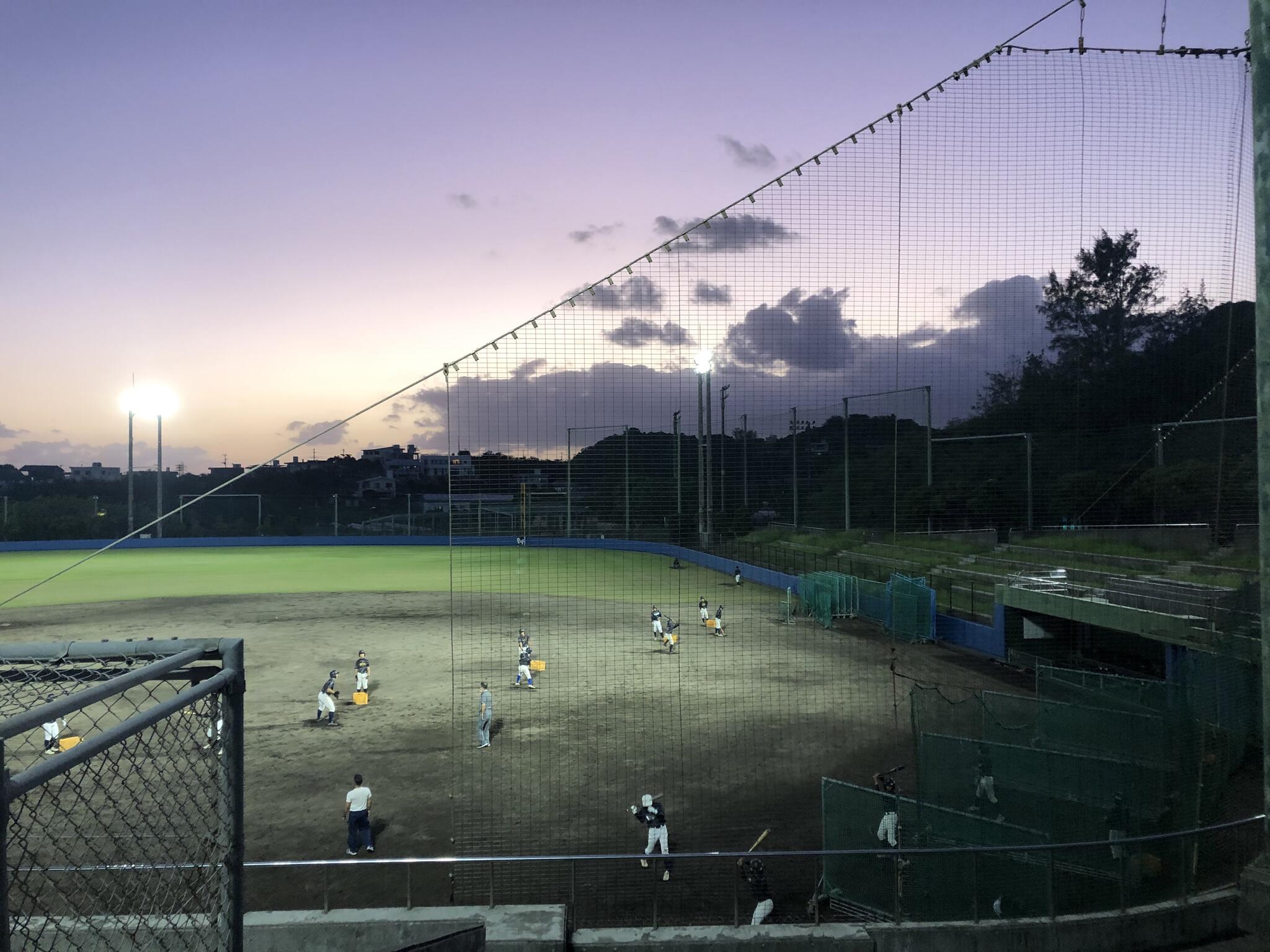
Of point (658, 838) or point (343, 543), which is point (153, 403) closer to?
point (343, 543)

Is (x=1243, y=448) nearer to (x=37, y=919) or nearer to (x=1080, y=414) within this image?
(x=1080, y=414)

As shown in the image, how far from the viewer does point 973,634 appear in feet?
69.0

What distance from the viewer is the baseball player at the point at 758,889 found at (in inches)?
298

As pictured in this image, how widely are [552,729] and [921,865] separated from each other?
910 cm

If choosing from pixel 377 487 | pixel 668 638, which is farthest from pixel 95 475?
pixel 668 638

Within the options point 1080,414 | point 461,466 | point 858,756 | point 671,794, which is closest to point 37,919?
point 461,466

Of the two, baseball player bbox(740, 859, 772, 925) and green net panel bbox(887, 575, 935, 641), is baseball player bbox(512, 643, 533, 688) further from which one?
A: green net panel bbox(887, 575, 935, 641)

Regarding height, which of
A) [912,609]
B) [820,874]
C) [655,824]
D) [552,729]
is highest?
[912,609]

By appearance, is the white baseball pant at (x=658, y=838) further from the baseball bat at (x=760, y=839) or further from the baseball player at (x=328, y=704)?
the baseball player at (x=328, y=704)

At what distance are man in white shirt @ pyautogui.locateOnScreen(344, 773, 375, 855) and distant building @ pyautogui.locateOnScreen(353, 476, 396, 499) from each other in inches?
2246

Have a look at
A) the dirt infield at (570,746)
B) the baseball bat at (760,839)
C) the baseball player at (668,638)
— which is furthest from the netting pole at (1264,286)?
the baseball player at (668,638)

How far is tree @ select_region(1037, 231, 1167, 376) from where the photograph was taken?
14961 mm

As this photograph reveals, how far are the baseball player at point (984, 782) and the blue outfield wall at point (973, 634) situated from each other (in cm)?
1247

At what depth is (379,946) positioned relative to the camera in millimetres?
6148
